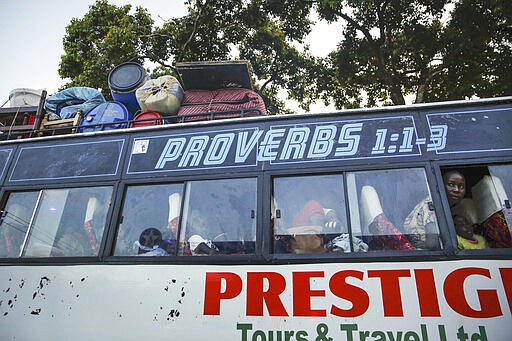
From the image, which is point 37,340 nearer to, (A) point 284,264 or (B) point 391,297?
(A) point 284,264

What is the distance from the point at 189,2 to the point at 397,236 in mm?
10046

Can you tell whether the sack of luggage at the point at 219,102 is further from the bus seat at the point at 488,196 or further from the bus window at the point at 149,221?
the bus seat at the point at 488,196

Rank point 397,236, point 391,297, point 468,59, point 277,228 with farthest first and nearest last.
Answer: point 468,59 → point 277,228 → point 397,236 → point 391,297

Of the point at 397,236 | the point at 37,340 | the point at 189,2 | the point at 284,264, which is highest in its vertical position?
the point at 189,2

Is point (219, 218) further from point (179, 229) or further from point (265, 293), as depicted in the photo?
point (265, 293)

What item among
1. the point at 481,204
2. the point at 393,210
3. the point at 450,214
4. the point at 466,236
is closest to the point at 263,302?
the point at 393,210

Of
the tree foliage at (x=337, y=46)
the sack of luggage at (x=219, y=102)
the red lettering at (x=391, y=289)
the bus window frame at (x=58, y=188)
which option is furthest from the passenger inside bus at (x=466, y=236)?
the tree foliage at (x=337, y=46)

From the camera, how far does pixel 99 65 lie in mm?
9781

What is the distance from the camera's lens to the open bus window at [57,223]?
3268mm

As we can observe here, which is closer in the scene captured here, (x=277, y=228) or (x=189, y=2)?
(x=277, y=228)

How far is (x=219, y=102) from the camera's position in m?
4.67

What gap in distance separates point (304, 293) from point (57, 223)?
8.47ft

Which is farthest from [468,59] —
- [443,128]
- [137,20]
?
[137,20]

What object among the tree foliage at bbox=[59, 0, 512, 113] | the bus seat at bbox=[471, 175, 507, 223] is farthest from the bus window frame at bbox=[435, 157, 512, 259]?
the tree foliage at bbox=[59, 0, 512, 113]
